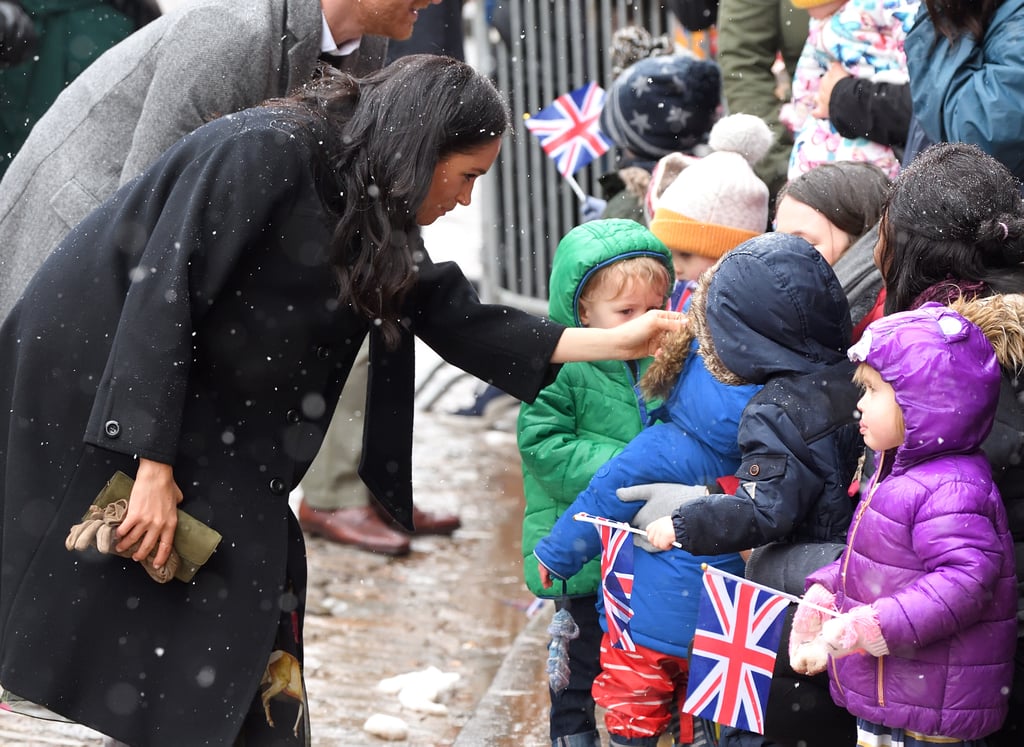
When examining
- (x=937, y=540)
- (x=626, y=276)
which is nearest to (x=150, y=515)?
(x=626, y=276)

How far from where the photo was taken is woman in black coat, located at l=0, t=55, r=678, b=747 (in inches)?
126

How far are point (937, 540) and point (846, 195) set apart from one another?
1.49 m

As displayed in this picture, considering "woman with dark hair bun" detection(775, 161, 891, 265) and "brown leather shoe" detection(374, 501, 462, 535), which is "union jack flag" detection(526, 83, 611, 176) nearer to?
"brown leather shoe" detection(374, 501, 462, 535)

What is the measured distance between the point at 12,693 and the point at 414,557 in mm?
3507

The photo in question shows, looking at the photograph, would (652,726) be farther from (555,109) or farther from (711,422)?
(555,109)

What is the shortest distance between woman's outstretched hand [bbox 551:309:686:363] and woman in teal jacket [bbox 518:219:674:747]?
38 centimetres

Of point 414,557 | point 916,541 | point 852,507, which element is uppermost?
point 916,541

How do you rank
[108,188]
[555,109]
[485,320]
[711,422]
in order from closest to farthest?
[711,422] < [485,320] < [108,188] < [555,109]

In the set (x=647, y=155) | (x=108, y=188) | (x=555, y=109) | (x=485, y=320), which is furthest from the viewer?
(x=555, y=109)

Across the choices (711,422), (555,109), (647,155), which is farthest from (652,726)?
(555,109)

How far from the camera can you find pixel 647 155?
19.0 ft

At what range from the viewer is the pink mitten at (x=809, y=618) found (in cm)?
299

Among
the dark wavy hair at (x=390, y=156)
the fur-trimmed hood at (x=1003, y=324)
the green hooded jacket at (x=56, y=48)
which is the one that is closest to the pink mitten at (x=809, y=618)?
the fur-trimmed hood at (x=1003, y=324)

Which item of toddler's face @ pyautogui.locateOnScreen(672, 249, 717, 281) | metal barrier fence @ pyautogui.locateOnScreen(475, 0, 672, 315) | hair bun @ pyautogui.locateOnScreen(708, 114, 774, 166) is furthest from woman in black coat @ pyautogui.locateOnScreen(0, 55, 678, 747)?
metal barrier fence @ pyautogui.locateOnScreen(475, 0, 672, 315)
